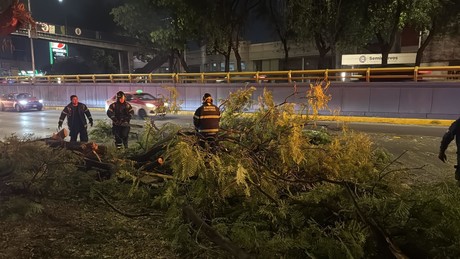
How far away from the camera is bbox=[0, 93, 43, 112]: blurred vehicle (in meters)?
23.3

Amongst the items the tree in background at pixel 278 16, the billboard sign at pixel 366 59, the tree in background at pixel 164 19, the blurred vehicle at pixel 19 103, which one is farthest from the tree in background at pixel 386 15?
the blurred vehicle at pixel 19 103

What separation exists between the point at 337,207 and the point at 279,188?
107 centimetres

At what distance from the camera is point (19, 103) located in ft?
76.2

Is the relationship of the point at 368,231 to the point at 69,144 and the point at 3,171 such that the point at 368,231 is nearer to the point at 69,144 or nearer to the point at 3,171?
the point at 3,171

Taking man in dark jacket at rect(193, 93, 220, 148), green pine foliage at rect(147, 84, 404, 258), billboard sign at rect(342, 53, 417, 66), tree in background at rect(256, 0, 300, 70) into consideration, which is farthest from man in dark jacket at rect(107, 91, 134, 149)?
billboard sign at rect(342, 53, 417, 66)

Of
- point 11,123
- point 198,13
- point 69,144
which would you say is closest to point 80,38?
point 198,13

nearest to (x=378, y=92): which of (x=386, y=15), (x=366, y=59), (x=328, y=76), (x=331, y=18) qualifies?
(x=328, y=76)

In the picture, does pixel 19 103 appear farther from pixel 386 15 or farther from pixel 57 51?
pixel 57 51

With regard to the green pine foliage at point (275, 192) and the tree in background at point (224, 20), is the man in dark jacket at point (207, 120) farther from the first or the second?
the tree in background at point (224, 20)

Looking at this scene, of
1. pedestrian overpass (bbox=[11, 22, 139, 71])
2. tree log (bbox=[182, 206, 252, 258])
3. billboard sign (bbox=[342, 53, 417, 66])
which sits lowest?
tree log (bbox=[182, 206, 252, 258])

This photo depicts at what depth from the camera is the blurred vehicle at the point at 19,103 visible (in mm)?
23266

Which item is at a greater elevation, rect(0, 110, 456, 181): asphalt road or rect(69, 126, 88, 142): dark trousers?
rect(69, 126, 88, 142): dark trousers

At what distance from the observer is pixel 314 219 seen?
12.4 ft

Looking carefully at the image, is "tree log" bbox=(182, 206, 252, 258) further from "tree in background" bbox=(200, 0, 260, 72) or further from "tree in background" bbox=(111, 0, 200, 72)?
"tree in background" bbox=(200, 0, 260, 72)
